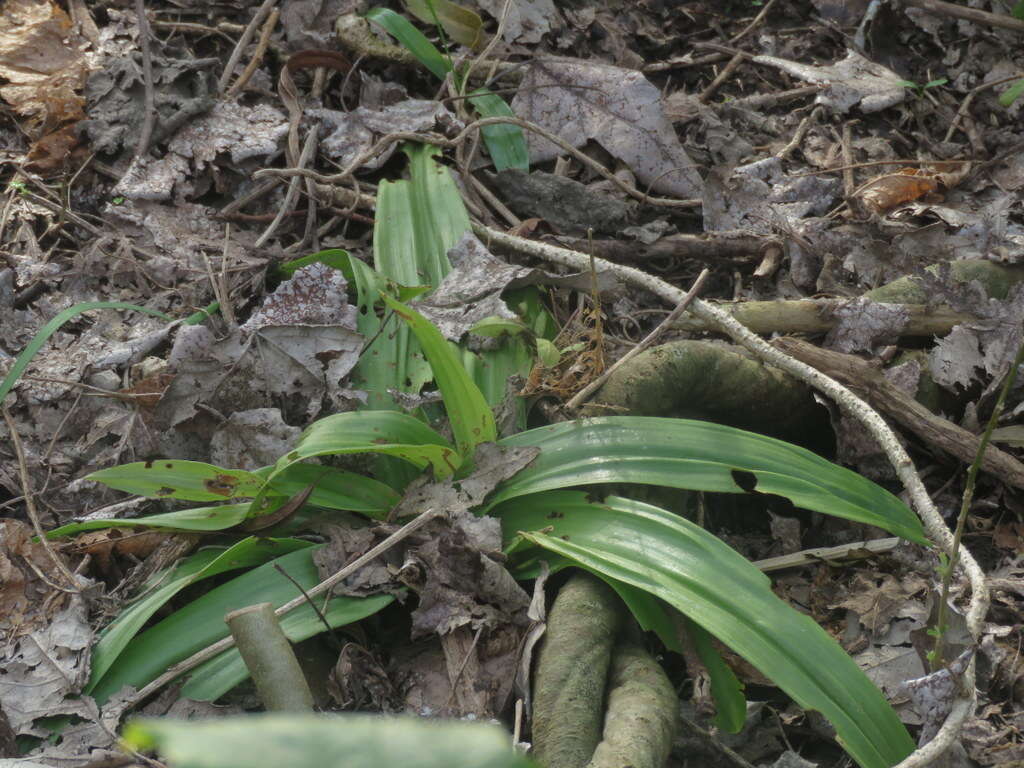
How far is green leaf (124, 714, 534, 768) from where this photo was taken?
305 mm

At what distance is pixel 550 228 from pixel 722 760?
5.54 feet

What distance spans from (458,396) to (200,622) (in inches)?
26.7

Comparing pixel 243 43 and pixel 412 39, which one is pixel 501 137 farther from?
pixel 243 43

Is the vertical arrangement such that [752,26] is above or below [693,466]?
above

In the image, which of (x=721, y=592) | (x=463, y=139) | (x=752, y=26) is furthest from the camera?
(x=752, y=26)

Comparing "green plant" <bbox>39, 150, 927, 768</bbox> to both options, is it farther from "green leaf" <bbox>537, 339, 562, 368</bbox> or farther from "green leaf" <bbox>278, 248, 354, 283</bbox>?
"green leaf" <bbox>278, 248, 354, 283</bbox>

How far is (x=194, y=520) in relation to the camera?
177 centimetres

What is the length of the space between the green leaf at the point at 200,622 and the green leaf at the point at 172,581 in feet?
0.07

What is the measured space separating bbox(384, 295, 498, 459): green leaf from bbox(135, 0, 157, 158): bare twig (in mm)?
1519

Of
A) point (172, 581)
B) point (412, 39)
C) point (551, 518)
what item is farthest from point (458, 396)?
point (412, 39)

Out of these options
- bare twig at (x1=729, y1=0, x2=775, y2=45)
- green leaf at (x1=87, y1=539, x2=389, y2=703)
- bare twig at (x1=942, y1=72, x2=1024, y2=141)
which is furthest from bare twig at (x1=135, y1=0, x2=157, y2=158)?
bare twig at (x1=942, y1=72, x2=1024, y2=141)

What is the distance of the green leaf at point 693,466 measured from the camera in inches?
70.7

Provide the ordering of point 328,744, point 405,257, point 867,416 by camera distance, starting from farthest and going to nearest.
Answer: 1. point 405,257
2. point 867,416
3. point 328,744

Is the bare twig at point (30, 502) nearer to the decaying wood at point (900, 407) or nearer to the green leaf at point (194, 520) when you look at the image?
the green leaf at point (194, 520)
